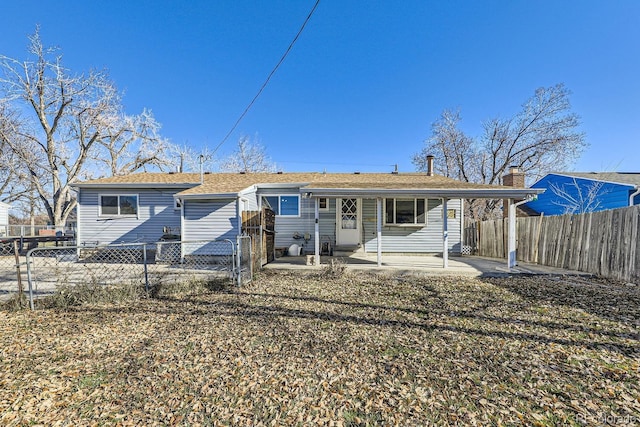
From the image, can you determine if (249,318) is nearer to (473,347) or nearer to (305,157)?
(473,347)

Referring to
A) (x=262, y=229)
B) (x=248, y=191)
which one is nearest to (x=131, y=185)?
(x=248, y=191)

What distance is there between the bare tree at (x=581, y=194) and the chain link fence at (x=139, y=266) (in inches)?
640

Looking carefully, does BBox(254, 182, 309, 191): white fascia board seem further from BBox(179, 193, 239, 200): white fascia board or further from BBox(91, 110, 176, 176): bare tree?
BBox(91, 110, 176, 176): bare tree

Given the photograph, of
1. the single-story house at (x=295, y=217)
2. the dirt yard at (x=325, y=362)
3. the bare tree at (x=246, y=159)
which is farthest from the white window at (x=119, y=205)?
the bare tree at (x=246, y=159)

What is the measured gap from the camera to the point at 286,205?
1082 centimetres

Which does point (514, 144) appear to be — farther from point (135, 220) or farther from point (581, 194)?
point (135, 220)

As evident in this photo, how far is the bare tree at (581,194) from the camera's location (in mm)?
14359

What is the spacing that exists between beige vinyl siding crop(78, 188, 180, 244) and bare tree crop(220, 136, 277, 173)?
17.5 metres

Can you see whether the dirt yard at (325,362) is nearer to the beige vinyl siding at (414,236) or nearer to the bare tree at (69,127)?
the beige vinyl siding at (414,236)

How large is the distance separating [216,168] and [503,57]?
25.4 meters

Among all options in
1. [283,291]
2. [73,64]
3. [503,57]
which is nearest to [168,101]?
[73,64]

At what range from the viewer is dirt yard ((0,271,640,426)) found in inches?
84.4

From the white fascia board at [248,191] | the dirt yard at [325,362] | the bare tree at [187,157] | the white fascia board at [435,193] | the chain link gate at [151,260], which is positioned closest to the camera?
the dirt yard at [325,362]

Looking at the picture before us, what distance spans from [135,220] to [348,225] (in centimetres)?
833
